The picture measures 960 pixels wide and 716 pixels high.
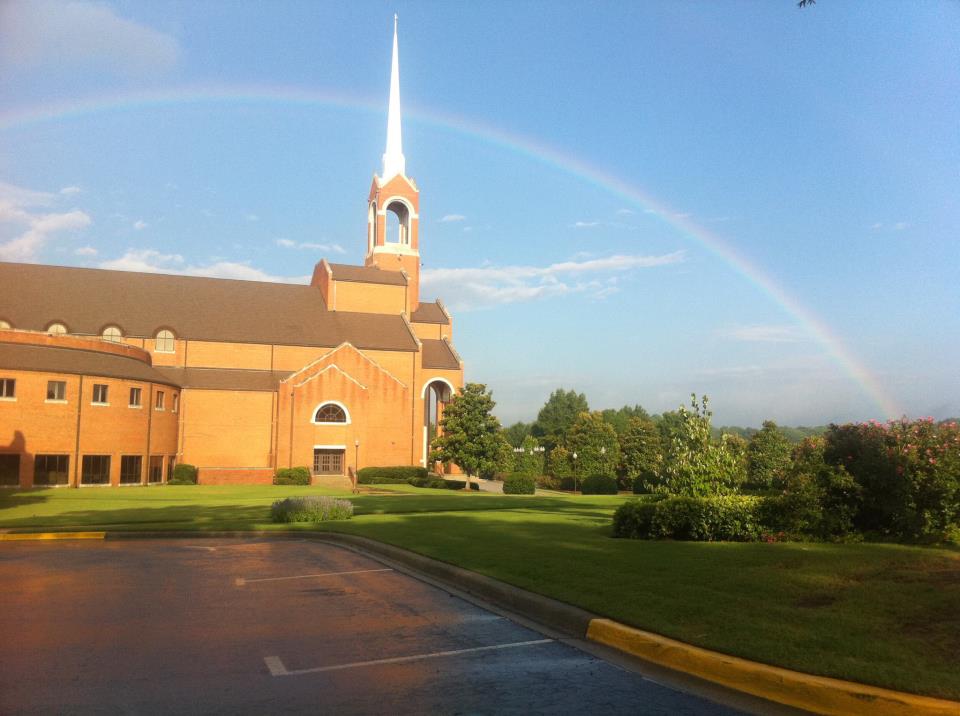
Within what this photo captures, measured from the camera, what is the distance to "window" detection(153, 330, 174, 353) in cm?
6119

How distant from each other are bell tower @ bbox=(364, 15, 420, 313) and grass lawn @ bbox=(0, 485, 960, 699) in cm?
5763

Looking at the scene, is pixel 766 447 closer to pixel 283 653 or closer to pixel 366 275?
pixel 366 275

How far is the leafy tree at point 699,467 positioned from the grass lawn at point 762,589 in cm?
200

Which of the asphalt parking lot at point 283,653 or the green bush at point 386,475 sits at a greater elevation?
the green bush at point 386,475

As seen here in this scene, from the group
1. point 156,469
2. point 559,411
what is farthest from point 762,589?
point 559,411

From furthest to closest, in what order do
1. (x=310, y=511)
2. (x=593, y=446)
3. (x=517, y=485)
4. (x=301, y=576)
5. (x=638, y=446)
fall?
(x=593, y=446)
(x=638, y=446)
(x=517, y=485)
(x=310, y=511)
(x=301, y=576)

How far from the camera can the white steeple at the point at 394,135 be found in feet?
251

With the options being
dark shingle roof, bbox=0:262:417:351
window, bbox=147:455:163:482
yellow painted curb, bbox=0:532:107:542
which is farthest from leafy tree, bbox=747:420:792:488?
yellow painted curb, bbox=0:532:107:542

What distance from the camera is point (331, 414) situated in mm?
59812

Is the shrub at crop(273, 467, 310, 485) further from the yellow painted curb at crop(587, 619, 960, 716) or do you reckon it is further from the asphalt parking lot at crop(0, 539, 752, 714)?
the yellow painted curb at crop(587, 619, 960, 716)

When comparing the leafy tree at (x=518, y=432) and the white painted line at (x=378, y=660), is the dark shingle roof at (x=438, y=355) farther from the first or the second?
the leafy tree at (x=518, y=432)

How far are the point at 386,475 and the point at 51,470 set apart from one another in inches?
831

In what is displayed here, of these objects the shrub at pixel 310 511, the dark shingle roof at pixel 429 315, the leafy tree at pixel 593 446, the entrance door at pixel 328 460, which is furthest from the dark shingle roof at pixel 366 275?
the shrub at pixel 310 511

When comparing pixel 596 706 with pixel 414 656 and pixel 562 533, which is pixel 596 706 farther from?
pixel 562 533
